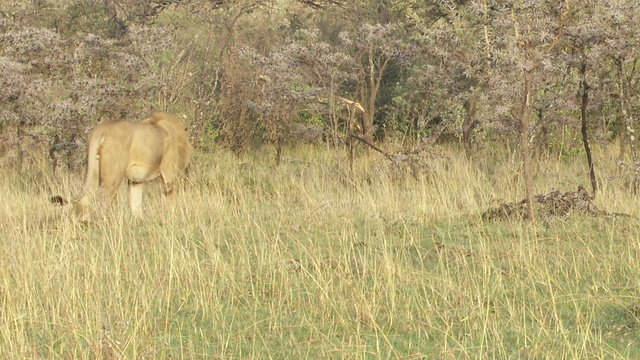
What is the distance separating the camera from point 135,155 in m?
8.88

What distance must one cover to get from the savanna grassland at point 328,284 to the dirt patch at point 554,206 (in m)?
0.13

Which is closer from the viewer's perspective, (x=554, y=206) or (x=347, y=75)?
(x=554, y=206)

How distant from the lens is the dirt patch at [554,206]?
8094mm

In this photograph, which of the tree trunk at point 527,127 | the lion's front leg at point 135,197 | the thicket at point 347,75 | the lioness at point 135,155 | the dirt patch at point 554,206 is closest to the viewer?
the tree trunk at point 527,127

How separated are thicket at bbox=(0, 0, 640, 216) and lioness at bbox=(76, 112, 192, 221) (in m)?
1.74

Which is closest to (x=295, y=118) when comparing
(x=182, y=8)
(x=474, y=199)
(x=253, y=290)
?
(x=182, y=8)

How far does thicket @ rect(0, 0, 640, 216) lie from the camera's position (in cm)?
796

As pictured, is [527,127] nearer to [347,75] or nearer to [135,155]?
[135,155]

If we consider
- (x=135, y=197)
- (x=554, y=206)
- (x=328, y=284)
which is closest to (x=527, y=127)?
(x=554, y=206)

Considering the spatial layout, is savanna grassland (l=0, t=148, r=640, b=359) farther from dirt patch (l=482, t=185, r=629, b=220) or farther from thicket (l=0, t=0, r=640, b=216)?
thicket (l=0, t=0, r=640, b=216)

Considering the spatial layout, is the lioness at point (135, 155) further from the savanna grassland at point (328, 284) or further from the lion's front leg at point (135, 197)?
the savanna grassland at point (328, 284)

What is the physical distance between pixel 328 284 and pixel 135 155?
3.72 meters

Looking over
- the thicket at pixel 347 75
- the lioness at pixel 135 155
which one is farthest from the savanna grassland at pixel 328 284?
the thicket at pixel 347 75

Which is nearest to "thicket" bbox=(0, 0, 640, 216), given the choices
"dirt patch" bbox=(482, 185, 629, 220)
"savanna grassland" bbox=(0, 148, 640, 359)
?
"dirt patch" bbox=(482, 185, 629, 220)
